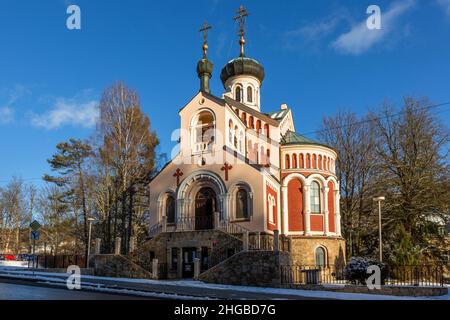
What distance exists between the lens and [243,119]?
30.9m

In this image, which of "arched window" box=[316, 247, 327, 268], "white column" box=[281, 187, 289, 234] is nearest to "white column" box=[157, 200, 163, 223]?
"white column" box=[281, 187, 289, 234]

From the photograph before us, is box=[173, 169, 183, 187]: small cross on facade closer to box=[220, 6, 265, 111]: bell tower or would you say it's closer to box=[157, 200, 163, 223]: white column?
box=[157, 200, 163, 223]: white column

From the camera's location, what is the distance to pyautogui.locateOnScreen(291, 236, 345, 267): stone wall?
2752 centimetres

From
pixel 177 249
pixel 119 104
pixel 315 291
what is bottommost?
pixel 315 291

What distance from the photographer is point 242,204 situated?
25344 millimetres

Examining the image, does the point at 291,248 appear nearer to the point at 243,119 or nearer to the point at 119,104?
the point at 243,119

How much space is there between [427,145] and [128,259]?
2321 cm

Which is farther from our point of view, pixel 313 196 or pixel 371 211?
pixel 371 211

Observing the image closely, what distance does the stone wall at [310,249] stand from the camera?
2752 cm

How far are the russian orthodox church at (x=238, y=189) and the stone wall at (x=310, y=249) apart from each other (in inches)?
2.5

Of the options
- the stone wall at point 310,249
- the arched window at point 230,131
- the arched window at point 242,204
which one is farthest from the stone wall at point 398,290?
the arched window at point 230,131

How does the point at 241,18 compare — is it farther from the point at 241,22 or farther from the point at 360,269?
the point at 360,269

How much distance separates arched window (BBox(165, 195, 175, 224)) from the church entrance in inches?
64.2
